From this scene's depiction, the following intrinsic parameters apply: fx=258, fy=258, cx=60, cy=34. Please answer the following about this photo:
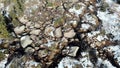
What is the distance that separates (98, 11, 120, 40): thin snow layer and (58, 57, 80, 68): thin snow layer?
1.28 metres

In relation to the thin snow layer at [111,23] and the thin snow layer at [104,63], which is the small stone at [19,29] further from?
the thin snow layer at [104,63]

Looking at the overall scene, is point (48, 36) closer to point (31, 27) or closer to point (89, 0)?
point (31, 27)

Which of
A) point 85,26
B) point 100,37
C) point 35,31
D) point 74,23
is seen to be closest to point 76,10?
point 74,23

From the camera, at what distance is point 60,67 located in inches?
255

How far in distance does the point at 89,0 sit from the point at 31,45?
7.59ft

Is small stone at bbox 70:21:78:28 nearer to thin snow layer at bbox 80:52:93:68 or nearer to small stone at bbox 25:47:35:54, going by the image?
thin snow layer at bbox 80:52:93:68

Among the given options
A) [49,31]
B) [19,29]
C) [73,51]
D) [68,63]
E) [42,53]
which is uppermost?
[19,29]

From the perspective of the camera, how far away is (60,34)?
7.18 metres

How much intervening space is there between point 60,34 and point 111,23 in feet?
4.79

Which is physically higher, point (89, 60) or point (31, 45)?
point (31, 45)

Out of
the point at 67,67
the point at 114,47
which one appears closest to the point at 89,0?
the point at 114,47

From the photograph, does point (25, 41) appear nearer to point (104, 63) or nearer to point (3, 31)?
point (3, 31)

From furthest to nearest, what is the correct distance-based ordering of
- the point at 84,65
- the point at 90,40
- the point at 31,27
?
1. the point at 31,27
2. the point at 90,40
3. the point at 84,65

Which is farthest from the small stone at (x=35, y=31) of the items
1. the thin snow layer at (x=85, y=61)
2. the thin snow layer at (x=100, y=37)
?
the thin snow layer at (x=100, y=37)
